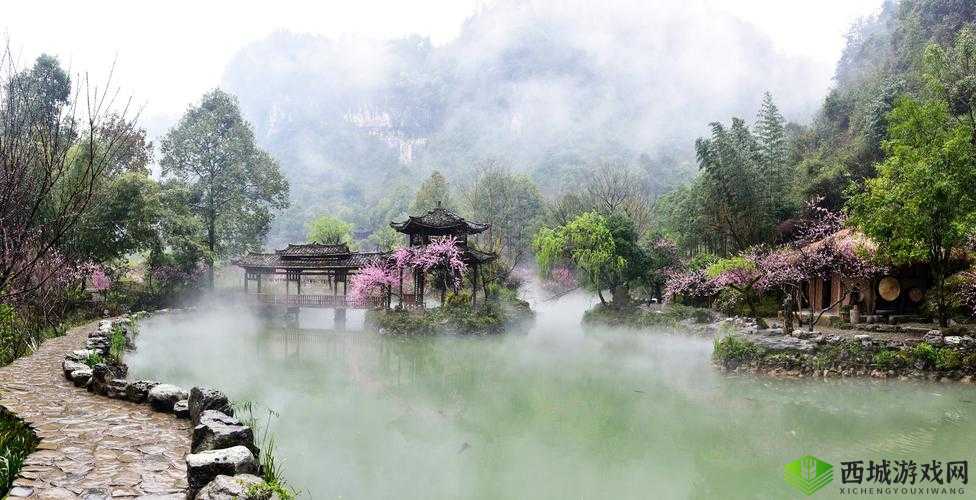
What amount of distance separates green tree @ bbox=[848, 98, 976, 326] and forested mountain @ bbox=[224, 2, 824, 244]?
4038 centimetres

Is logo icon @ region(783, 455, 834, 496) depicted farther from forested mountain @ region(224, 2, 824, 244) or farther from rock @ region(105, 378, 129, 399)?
forested mountain @ region(224, 2, 824, 244)

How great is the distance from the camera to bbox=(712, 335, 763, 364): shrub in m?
10.7

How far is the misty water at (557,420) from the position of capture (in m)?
5.55

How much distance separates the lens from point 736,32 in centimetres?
8569

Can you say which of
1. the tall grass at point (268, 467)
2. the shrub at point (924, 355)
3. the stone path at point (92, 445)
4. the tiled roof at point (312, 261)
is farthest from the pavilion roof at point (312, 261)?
the shrub at point (924, 355)

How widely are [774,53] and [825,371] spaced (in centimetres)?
8346

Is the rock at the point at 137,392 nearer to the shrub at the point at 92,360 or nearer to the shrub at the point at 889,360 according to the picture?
the shrub at the point at 92,360

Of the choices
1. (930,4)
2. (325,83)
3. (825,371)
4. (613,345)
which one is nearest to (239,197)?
(613,345)

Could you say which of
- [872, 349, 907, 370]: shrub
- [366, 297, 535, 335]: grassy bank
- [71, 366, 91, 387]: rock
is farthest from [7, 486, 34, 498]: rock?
[366, 297, 535, 335]: grassy bank

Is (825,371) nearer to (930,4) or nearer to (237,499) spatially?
(237,499)

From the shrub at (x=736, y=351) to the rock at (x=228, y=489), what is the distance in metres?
9.50

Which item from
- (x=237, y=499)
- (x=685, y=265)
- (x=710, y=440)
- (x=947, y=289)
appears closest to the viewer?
(x=237, y=499)

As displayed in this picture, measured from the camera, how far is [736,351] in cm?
1083

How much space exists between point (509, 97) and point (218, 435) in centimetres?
7977
